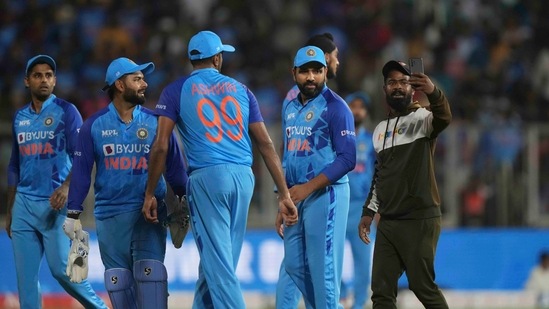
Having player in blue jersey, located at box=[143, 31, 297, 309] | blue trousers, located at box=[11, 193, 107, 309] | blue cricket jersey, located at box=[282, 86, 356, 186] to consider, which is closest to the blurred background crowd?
blue trousers, located at box=[11, 193, 107, 309]

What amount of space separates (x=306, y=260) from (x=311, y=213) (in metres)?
0.41

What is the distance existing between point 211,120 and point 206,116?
54 mm

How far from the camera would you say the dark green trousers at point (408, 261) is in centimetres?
908

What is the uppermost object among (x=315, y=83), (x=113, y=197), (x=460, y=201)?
(x=315, y=83)

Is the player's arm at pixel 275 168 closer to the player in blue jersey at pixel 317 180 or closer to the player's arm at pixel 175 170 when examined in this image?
the player in blue jersey at pixel 317 180

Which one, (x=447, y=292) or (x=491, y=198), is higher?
(x=491, y=198)

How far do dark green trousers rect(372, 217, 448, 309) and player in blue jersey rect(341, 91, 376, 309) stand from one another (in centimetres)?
329

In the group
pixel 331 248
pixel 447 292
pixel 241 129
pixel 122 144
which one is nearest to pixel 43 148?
pixel 122 144

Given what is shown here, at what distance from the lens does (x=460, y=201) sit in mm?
Result: 16859

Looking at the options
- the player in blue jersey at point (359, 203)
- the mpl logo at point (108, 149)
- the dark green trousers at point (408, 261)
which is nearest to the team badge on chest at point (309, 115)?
the dark green trousers at point (408, 261)

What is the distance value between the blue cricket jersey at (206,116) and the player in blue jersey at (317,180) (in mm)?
680

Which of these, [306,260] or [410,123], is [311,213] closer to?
[306,260]

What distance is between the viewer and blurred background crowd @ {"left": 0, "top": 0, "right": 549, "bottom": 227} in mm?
19453

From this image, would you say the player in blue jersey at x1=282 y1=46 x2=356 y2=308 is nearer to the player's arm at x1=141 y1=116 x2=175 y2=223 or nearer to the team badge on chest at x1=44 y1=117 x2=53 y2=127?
the player's arm at x1=141 y1=116 x2=175 y2=223
